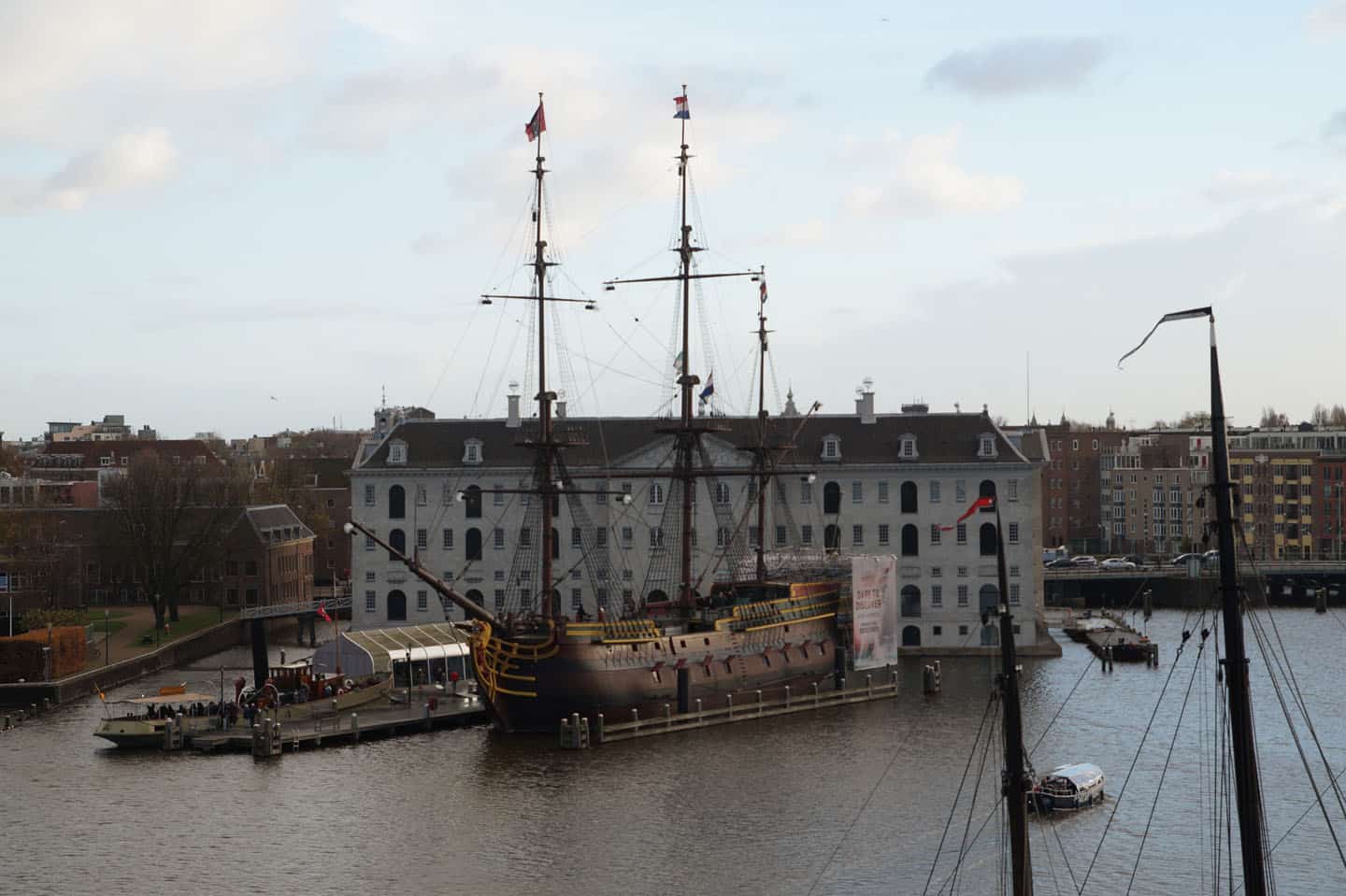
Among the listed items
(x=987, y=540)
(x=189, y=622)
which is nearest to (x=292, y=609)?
(x=189, y=622)

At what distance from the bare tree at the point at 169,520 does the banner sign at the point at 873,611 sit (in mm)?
43615

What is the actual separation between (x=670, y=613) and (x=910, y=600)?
60.5 feet

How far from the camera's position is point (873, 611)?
77.2 metres

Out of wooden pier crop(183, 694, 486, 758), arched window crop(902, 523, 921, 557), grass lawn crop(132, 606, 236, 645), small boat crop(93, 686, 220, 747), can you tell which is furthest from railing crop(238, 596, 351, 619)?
arched window crop(902, 523, 921, 557)

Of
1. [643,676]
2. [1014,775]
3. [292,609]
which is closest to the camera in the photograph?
[1014,775]

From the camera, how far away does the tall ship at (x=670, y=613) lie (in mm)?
65250

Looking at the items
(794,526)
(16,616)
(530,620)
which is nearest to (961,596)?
(794,526)

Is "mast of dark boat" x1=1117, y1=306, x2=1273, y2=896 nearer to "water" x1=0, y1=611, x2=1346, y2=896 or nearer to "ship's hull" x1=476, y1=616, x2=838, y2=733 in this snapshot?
"water" x1=0, y1=611, x2=1346, y2=896

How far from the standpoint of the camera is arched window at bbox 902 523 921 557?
91.9 metres

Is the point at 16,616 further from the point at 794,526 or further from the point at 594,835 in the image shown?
the point at 594,835

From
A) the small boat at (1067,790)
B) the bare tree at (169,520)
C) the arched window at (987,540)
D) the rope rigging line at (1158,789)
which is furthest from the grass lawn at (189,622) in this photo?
the small boat at (1067,790)

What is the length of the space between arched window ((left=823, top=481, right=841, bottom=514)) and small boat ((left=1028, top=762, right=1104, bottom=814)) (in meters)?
41.1

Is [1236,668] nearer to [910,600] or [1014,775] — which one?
[1014,775]

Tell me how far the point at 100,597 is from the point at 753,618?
6240 cm
